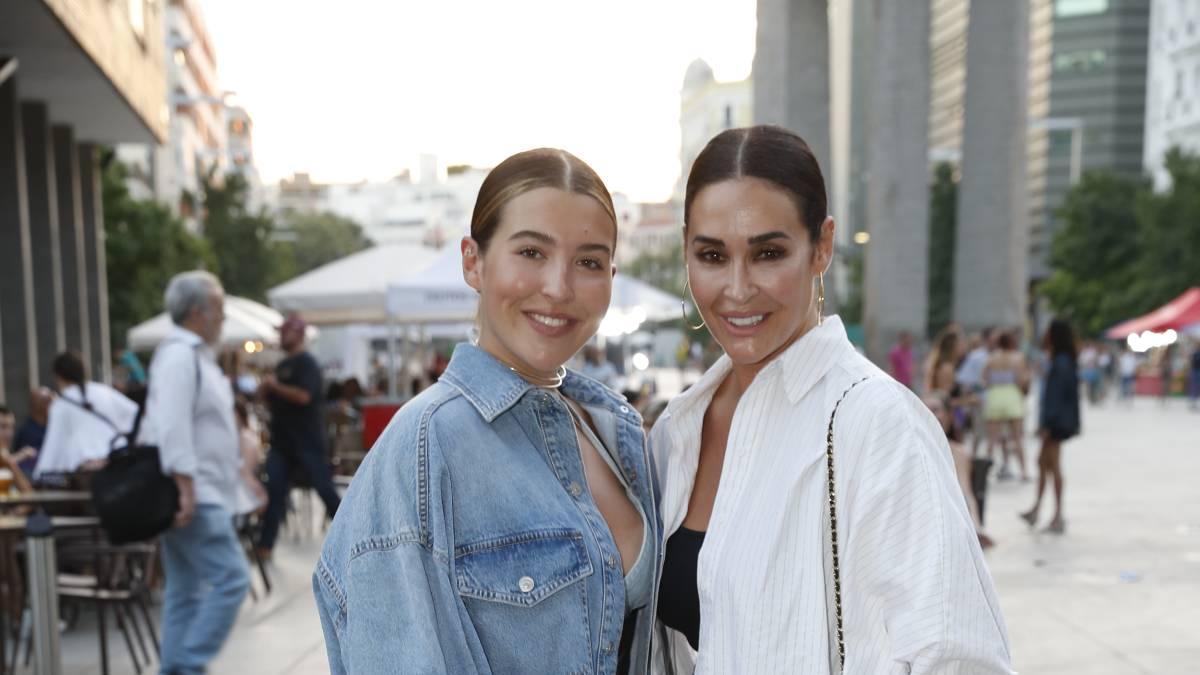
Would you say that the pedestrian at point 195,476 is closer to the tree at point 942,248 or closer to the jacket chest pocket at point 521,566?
the jacket chest pocket at point 521,566

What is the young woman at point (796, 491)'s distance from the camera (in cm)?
182

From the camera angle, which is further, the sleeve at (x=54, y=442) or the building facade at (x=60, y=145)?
the building facade at (x=60, y=145)

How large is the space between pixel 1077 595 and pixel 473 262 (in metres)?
6.89

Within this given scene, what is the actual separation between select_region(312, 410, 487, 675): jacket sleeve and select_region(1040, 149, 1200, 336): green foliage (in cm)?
4463

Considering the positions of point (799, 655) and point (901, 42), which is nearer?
point (799, 655)

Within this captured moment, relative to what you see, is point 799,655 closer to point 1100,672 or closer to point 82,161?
point 1100,672

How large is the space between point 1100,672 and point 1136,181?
50130mm

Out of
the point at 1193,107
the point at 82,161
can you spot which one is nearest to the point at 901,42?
the point at 82,161

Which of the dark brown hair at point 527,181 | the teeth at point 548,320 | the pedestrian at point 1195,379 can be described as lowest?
the pedestrian at point 1195,379

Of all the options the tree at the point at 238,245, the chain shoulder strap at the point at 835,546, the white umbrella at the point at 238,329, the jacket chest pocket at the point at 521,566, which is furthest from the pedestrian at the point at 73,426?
the tree at the point at 238,245

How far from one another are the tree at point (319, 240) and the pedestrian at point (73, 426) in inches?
3333

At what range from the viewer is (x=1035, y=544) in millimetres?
9812

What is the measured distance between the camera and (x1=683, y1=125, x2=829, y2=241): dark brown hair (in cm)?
213

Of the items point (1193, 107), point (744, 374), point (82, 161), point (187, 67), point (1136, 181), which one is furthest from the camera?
point (187, 67)
